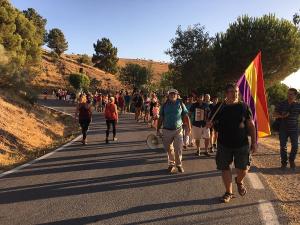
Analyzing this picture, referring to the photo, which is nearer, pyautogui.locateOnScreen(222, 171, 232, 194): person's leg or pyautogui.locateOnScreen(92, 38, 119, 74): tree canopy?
pyautogui.locateOnScreen(222, 171, 232, 194): person's leg

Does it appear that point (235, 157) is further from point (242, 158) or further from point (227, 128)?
point (227, 128)

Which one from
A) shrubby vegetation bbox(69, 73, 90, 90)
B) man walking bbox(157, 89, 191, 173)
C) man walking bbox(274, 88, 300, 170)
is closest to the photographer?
man walking bbox(157, 89, 191, 173)

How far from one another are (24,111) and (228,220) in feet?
63.1

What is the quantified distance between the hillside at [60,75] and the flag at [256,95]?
2291 inches

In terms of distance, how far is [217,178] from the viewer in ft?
28.0

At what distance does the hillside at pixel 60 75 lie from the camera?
69.2 m

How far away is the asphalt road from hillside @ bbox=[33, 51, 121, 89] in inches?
2272

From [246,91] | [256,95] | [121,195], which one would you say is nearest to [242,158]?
[121,195]

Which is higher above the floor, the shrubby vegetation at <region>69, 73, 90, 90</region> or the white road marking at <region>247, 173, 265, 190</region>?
the shrubby vegetation at <region>69, 73, 90, 90</region>

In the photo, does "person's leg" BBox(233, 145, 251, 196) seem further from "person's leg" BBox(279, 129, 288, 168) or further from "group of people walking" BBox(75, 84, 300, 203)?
"person's leg" BBox(279, 129, 288, 168)

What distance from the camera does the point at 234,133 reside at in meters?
6.68

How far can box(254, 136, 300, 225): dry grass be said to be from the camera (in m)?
6.55

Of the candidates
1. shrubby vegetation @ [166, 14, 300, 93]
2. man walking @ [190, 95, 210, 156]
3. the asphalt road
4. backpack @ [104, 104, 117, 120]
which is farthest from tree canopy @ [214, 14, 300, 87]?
the asphalt road

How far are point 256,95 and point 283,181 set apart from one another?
82.2 inches
